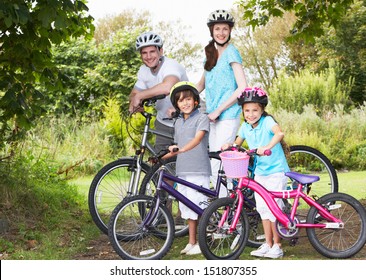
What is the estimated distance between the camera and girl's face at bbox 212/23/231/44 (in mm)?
5547

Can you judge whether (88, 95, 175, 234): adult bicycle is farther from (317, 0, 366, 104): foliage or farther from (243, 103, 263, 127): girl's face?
(317, 0, 366, 104): foliage

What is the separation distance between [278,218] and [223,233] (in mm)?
485

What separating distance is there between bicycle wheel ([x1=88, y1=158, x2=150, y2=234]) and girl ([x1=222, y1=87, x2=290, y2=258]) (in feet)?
3.92

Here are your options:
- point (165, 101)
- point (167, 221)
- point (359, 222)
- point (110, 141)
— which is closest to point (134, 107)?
point (165, 101)

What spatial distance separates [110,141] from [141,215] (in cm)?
861

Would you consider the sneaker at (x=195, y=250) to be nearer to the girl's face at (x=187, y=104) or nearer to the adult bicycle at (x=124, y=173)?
the adult bicycle at (x=124, y=173)

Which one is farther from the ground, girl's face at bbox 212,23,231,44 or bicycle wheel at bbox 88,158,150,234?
girl's face at bbox 212,23,231,44

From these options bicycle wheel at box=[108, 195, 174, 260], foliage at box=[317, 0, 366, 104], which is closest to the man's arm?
bicycle wheel at box=[108, 195, 174, 260]

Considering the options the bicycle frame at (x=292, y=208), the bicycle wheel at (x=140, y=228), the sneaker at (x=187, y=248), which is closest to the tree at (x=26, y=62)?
the bicycle wheel at (x=140, y=228)

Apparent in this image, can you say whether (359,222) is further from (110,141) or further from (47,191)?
(110,141)

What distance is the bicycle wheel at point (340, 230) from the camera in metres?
4.95

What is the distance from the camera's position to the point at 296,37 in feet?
26.3

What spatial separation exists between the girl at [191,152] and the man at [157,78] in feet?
1.84

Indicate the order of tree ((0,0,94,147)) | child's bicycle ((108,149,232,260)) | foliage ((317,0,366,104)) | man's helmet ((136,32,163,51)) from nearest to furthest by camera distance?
child's bicycle ((108,149,232,260))
man's helmet ((136,32,163,51))
tree ((0,0,94,147))
foliage ((317,0,366,104))
